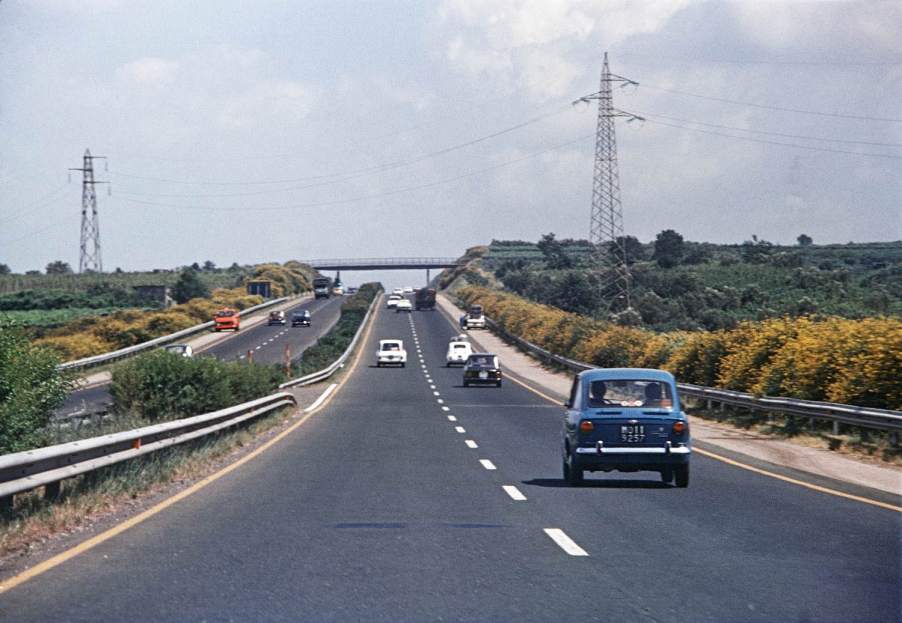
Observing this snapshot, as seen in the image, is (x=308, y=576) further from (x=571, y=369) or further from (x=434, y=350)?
(x=434, y=350)

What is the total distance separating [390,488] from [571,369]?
46706 mm

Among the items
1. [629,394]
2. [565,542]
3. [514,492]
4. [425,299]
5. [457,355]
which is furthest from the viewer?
[425,299]

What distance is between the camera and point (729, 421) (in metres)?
32.7

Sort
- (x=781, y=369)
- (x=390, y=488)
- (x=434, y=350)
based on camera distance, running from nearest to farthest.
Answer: (x=390, y=488) < (x=781, y=369) < (x=434, y=350)

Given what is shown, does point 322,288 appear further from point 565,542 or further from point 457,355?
point 565,542

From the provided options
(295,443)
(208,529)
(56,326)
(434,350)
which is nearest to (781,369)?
(295,443)

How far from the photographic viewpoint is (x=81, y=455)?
1302cm

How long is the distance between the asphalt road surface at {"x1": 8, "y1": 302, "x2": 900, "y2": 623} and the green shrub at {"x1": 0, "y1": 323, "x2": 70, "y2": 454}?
335 centimetres

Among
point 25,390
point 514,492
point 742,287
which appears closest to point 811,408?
point 514,492

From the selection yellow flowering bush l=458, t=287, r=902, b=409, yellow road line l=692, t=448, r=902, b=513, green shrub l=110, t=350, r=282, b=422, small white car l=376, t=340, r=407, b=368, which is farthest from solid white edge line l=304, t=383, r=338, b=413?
yellow road line l=692, t=448, r=902, b=513

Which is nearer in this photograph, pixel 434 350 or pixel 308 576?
pixel 308 576

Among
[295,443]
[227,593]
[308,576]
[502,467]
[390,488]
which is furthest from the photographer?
[295,443]

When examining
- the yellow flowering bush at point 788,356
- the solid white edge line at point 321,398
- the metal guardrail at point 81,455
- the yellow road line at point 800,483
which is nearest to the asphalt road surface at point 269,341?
the solid white edge line at point 321,398

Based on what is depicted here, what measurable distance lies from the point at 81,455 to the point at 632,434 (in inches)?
276
